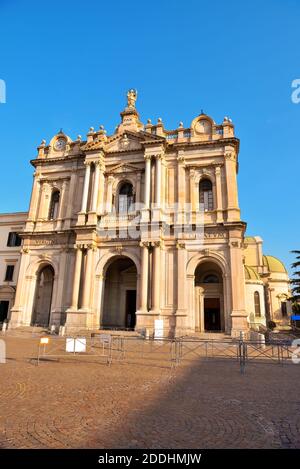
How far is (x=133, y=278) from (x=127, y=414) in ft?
82.5

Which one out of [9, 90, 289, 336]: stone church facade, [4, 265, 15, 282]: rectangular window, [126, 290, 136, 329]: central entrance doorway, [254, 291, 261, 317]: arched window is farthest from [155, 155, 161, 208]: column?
[254, 291, 261, 317]: arched window

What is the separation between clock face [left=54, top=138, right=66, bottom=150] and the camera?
35.1m

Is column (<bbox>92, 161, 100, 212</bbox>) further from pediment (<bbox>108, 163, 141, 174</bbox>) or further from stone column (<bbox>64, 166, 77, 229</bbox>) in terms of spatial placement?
stone column (<bbox>64, 166, 77, 229</bbox>)

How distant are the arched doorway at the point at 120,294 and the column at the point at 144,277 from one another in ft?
13.6

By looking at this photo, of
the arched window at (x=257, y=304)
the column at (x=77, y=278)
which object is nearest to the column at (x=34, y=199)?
the column at (x=77, y=278)

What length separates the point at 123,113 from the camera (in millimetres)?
34188

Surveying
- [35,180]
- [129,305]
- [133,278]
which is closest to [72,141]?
[35,180]

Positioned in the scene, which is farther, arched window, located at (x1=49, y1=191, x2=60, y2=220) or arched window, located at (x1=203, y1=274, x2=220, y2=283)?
arched window, located at (x1=49, y1=191, x2=60, y2=220)

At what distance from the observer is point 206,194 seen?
29.9 metres

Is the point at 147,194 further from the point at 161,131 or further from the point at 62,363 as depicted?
the point at 62,363

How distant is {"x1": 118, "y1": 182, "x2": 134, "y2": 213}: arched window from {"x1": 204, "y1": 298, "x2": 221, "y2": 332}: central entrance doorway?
1168cm

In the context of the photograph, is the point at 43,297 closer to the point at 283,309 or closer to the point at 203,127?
the point at 203,127

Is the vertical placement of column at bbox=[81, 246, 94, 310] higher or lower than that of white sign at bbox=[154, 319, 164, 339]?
higher

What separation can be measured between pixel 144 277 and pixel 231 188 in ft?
36.6
